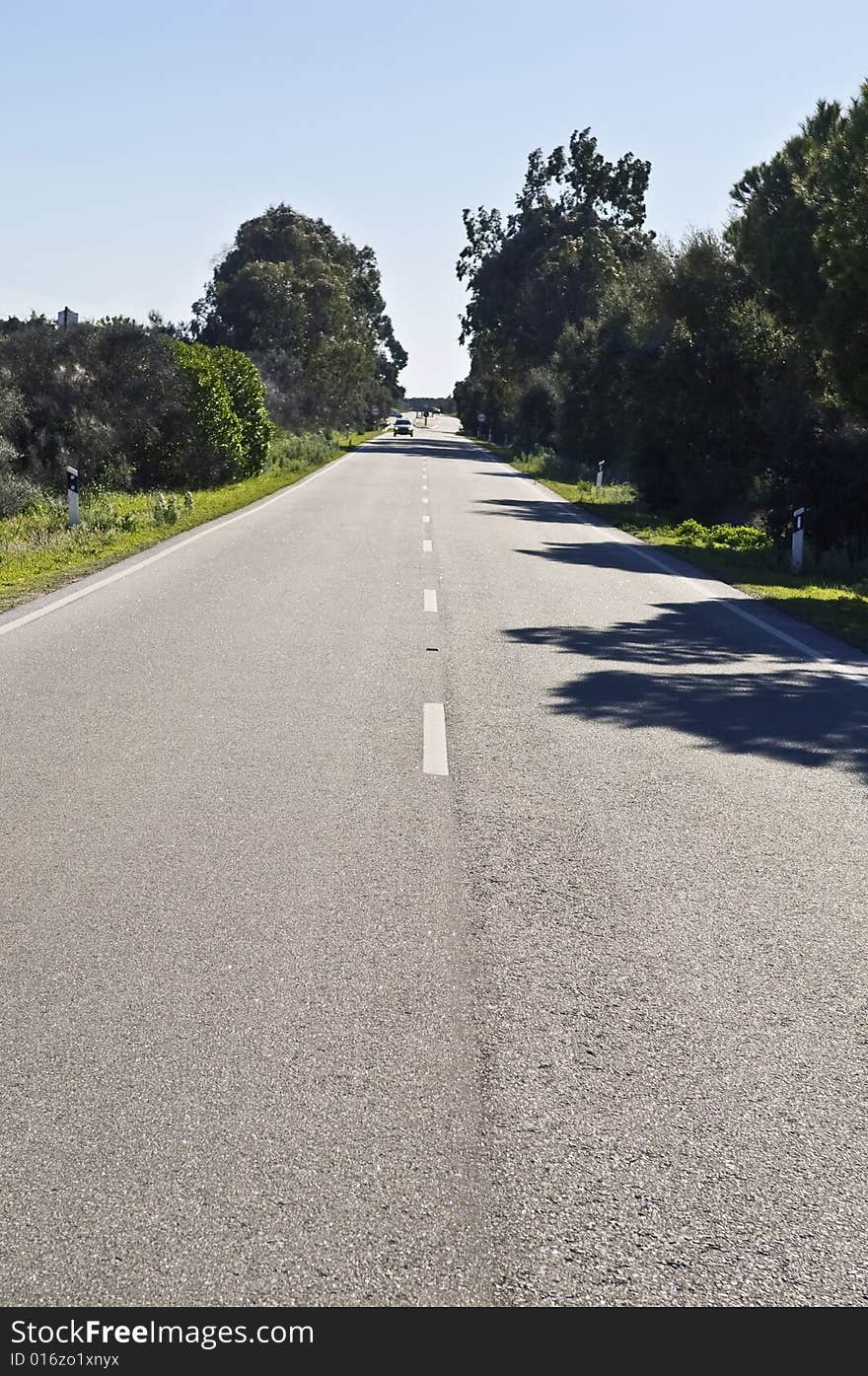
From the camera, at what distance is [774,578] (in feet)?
69.8

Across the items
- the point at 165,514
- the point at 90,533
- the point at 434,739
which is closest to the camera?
the point at 434,739

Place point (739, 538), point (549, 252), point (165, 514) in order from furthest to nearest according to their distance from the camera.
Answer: point (549, 252) < point (739, 538) < point (165, 514)

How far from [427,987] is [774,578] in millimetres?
17139

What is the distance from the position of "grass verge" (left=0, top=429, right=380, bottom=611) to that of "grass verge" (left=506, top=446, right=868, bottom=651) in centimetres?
815

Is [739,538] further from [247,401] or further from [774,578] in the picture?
[247,401]

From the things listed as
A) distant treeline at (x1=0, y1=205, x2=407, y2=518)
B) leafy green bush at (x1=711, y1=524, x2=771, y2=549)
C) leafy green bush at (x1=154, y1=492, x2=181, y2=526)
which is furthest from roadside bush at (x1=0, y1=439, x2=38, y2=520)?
leafy green bush at (x1=711, y1=524, x2=771, y2=549)

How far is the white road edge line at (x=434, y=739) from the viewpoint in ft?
27.3

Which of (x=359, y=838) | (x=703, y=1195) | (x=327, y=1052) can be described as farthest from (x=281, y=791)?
(x=703, y=1195)

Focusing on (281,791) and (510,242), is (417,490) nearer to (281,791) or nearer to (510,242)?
(281,791)

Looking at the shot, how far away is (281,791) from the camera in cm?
763

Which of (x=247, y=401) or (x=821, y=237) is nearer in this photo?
(x=821, y=237)

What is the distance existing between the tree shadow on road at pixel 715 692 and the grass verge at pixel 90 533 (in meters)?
5.98

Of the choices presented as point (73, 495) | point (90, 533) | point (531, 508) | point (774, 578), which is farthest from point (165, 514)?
point (531, 508)

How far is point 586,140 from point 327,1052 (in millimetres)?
93001
